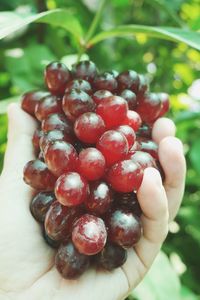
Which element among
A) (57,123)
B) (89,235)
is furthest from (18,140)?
(89,235)

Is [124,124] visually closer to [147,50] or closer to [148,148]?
[148,148]

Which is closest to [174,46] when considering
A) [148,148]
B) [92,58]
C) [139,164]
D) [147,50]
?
[147,50]

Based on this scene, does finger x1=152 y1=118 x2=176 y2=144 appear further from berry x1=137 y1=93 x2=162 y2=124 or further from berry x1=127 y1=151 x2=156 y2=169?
berry x1=127 y1=151 x2=156 y2=169

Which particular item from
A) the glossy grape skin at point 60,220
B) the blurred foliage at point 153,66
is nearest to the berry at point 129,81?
the blurred foliage at point 153,66

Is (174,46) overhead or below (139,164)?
below

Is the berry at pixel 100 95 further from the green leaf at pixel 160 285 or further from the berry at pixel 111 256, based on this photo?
the green leaf at pixel 160 285

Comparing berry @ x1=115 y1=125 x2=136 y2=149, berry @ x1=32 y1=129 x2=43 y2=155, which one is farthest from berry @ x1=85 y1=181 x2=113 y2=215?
berry @ x1=32 y1=129 x2=43 y2=155
